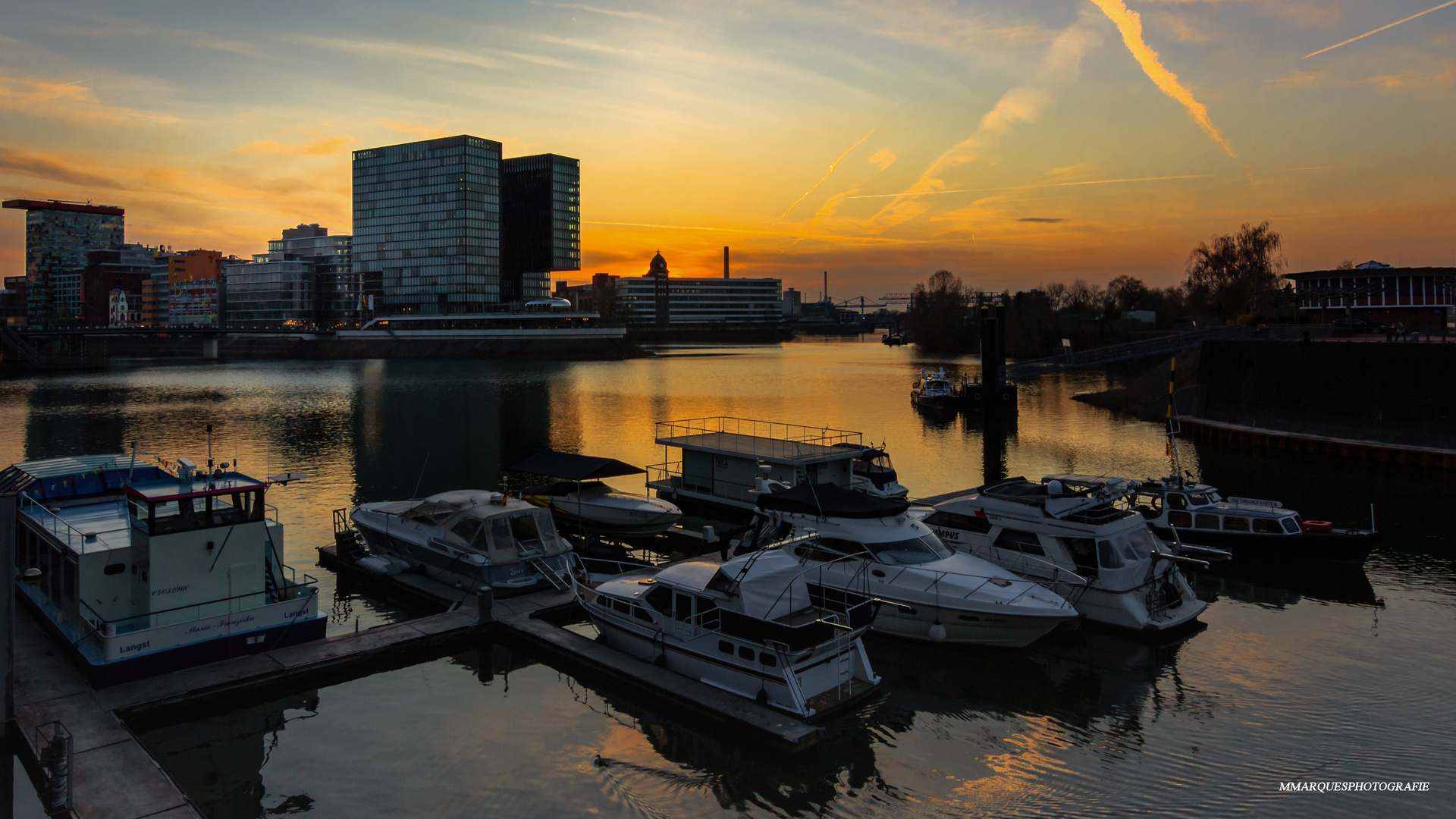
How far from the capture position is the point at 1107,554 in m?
18.8

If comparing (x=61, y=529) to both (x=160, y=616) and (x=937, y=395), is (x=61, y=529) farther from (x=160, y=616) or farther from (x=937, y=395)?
(x=937, y=395)

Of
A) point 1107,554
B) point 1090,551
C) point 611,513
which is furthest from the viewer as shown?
point 611,513

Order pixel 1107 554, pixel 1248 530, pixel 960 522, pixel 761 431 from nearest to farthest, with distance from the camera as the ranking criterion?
1. pixel 1107 554
2. pixel 960 522
3. pixel 1248 530
4. pixel 761 431

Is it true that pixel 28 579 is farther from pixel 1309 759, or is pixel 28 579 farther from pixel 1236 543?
pixel 1236 543

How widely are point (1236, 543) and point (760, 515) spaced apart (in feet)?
48.0

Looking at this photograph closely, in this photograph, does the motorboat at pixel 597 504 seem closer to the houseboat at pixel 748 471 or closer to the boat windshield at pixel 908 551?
the houseboat at pixel 748 471

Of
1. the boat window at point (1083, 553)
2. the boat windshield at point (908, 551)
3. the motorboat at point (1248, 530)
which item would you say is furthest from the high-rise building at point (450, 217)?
the boat window at point (1083, 553)

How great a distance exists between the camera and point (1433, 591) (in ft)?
73.2

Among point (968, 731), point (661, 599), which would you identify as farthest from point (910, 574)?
point (661, 599)

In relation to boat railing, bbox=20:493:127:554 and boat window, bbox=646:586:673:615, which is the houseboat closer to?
boat window, bbox=646:586:673:615

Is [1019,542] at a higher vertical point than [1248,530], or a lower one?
higher

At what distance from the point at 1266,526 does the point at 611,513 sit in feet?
66.4

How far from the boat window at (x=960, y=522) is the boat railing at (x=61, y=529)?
1881 cm

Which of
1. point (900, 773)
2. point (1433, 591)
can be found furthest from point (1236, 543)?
point (900, 773)
